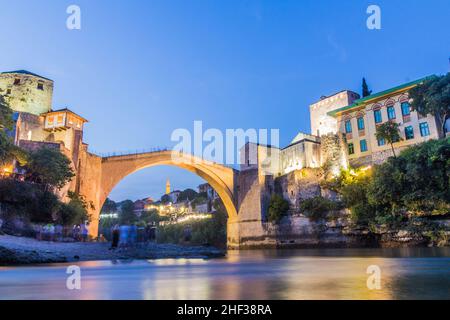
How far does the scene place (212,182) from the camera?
46.8 metres

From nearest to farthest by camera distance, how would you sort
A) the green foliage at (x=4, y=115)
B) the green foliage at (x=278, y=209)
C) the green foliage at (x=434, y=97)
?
the green foliage at (x=4, y=115)
the green foliage at (x=434, y=97)
the green foliage at (x=278, y=209)

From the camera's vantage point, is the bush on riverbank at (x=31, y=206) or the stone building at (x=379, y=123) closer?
the bush on riverbank at (x=31, y=206)

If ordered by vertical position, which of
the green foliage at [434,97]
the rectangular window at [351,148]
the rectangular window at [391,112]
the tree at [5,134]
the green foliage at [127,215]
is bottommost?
the green foliage at [127,215]

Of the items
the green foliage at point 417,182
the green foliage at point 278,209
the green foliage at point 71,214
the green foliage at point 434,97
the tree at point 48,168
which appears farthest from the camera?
the green foliage at point 278,209

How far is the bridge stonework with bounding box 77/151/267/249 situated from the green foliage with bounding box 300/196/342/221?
7439 mm

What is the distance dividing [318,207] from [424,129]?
1391cm

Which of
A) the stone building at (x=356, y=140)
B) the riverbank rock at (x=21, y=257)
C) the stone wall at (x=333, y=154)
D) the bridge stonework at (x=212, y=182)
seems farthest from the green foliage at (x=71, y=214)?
the stone wall at (x=333, y=154)

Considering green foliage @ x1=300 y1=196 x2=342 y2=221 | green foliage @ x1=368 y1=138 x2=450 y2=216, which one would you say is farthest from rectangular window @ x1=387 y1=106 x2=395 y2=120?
green foliage @ x1=368 y1=138 x2=450 y2=216

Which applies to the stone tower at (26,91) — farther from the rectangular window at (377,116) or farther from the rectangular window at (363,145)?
the rectangular window at (377,116)

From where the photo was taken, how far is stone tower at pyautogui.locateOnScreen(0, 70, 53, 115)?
43.1m

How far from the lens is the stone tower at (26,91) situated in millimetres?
43094

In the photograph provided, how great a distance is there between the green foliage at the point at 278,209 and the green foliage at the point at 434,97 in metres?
17.4
